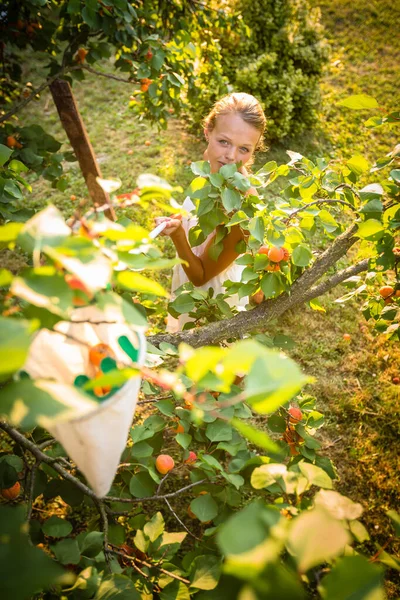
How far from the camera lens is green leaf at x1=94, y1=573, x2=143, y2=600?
2.69 feet

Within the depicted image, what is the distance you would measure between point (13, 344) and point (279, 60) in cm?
469

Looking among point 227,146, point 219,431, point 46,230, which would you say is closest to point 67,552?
point 219,431

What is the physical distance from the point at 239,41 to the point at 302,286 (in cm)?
374

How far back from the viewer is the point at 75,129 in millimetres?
2680

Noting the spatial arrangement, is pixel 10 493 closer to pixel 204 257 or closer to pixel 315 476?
pixel 315 476

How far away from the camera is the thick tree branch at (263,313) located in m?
1.49

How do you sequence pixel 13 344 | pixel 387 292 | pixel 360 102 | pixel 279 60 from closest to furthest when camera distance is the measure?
pixel 13 344 < pixel 360 102 < pixel 387 292 < pixel 279 60

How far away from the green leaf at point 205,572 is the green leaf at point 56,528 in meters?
0.32

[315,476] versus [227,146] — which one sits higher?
[227,146]

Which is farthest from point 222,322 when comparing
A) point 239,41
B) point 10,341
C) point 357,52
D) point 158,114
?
point 357,52

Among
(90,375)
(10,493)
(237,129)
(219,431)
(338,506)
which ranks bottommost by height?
(10,493)

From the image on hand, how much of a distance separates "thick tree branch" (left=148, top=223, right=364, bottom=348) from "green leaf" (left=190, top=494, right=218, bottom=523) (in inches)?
23.2

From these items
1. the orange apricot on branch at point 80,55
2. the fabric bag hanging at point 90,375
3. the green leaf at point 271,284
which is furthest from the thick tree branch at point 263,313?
the orange apricot on branch at point 80,55

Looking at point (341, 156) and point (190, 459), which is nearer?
point (190, 459)
